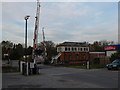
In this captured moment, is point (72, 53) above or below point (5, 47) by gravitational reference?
below

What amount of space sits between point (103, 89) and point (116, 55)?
25.4 meters

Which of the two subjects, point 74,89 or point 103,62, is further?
point 103,62

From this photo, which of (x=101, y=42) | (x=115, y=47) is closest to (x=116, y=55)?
(x=115, y=47)

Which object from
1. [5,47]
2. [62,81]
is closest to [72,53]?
[5,47]

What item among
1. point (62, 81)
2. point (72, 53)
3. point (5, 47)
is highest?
point (5, 47)

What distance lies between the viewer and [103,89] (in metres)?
10.4

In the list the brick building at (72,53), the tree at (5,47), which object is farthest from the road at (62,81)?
the tree at (5,47)

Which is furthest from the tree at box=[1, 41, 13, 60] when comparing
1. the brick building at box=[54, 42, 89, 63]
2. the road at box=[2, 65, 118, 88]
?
the road at box=[2, 65, 118, 88]

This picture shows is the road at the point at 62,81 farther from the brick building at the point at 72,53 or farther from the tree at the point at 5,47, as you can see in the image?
the tree at the point at 5,47

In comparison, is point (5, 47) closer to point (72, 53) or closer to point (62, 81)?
point (72, 53)

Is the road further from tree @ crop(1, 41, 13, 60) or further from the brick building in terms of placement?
tree @ crop(1, 41, 13, 60)

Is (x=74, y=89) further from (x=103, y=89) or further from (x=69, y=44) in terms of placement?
(x=69, y=44)

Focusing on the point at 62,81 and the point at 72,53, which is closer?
the point at 62,81

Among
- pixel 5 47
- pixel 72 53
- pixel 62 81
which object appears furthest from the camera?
pixel 5 47
